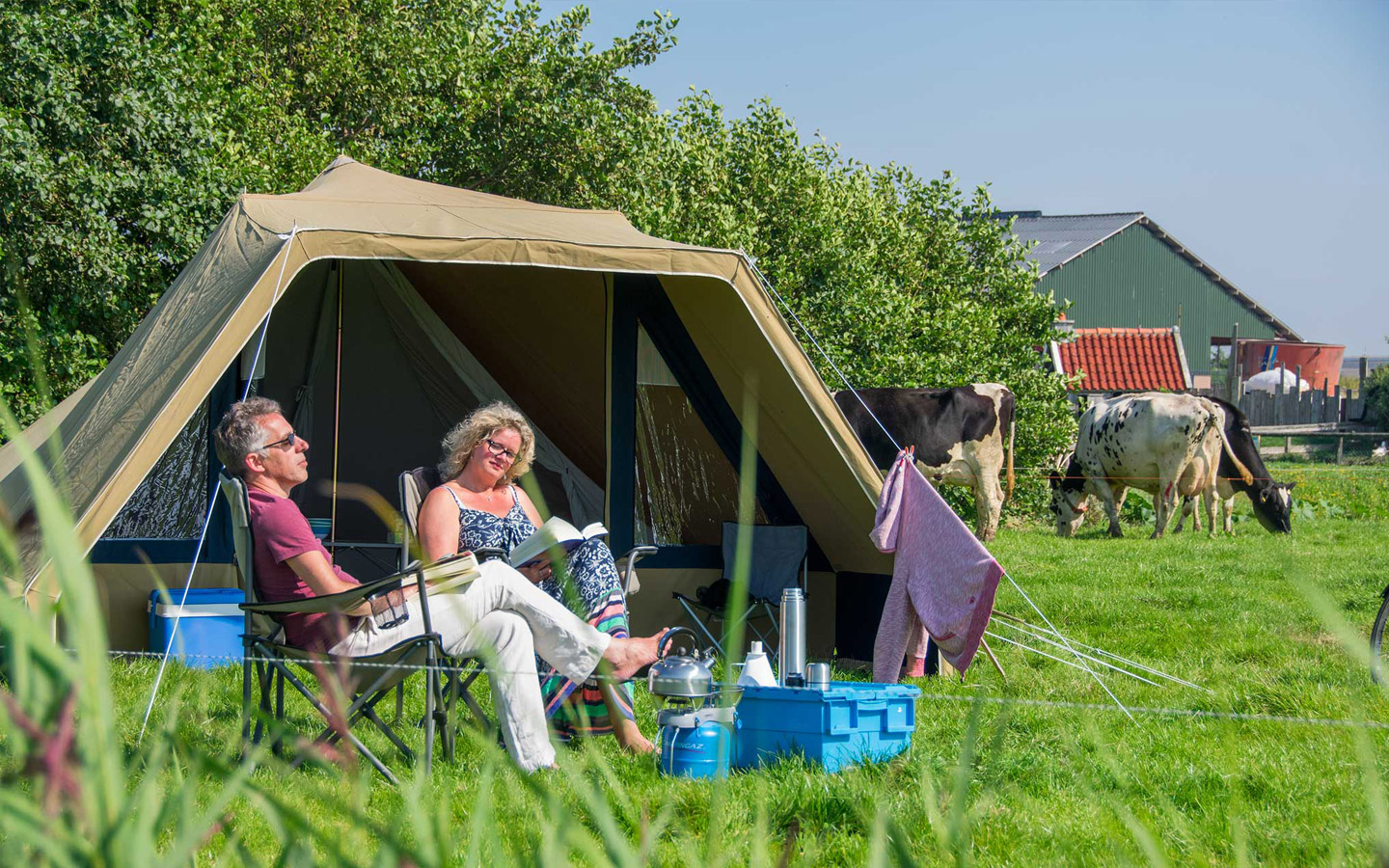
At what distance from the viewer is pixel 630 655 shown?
12.4 feet

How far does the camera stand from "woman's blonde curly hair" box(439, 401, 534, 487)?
14.6 ft

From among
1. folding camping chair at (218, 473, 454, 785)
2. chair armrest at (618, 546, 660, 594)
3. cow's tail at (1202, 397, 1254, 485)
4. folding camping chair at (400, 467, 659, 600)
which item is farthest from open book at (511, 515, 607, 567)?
cow's tail at (1202, 397, 1254, 485)

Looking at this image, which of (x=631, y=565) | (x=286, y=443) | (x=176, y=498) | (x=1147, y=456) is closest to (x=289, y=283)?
(x=286, y=443)

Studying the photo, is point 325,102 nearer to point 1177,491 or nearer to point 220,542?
point 220,542

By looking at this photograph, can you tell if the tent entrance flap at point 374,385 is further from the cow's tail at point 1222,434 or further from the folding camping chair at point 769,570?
the cow's tail at point 1222,434

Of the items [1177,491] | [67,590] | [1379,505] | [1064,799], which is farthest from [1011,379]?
[67,590]

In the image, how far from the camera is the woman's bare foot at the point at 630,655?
3.77 metres

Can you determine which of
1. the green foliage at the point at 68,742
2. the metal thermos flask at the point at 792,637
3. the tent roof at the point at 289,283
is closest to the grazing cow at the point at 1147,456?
the tent roof at the point at 289,283

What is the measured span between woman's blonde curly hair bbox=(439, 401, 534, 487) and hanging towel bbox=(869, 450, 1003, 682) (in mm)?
1335

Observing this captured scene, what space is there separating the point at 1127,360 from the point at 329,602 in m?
24.2

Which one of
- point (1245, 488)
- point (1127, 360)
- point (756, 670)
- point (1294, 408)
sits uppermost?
point (1127, 360)

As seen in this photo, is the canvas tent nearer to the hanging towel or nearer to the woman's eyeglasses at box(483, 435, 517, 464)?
the hanging towel

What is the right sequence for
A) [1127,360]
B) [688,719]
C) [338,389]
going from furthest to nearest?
[1127,360] < [338,389] < [688,719]

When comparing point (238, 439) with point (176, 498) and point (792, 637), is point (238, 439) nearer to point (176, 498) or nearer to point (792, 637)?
point (792, 637)
